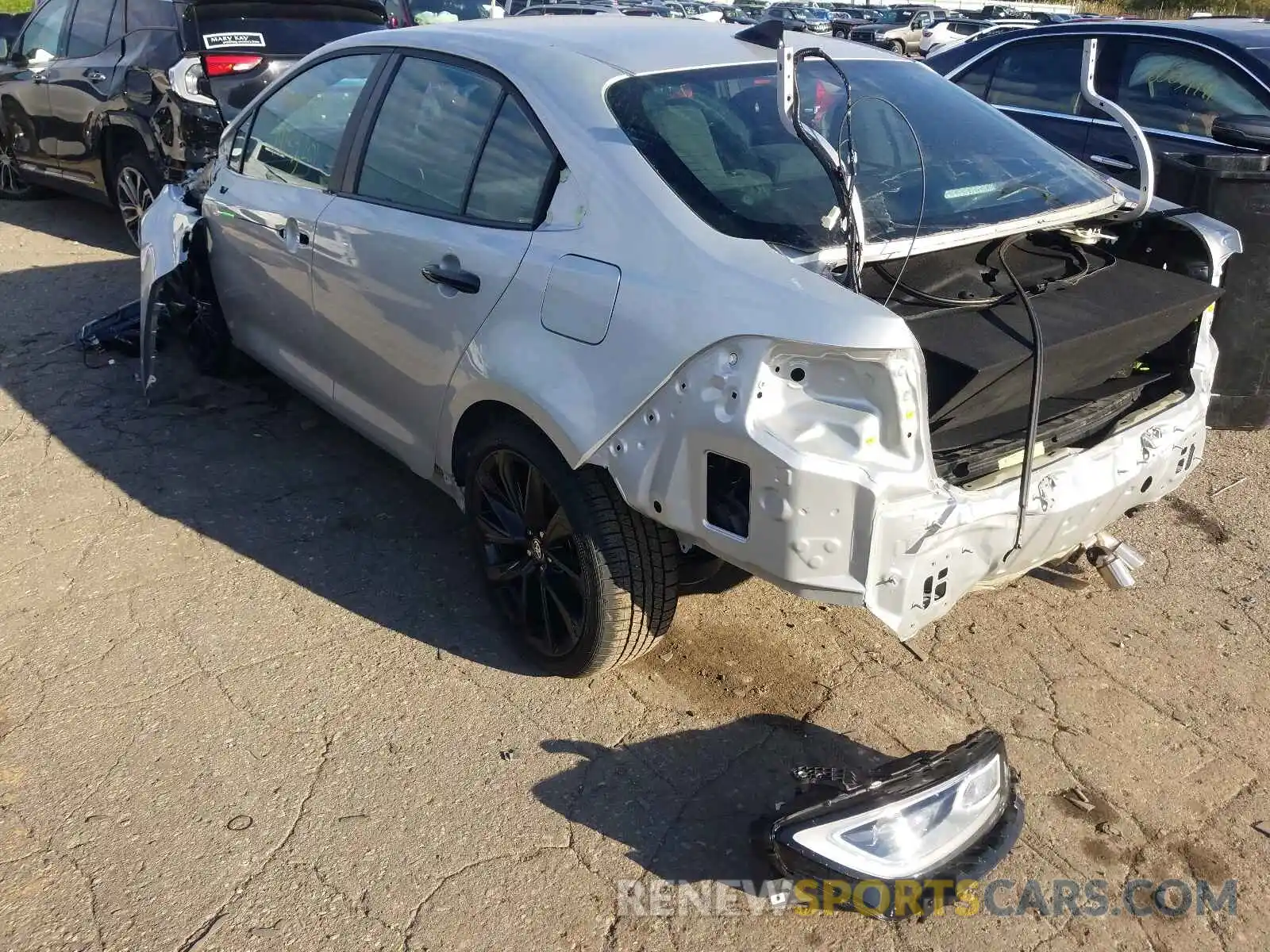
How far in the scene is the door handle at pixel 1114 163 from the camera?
17.0ft

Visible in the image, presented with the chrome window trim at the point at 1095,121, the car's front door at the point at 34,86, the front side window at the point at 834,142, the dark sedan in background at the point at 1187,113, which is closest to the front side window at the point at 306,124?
the front side window at the point at 834,142

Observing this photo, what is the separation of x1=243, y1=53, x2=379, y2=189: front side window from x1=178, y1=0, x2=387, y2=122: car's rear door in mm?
2440

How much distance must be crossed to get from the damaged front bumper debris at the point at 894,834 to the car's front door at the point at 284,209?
250 cm

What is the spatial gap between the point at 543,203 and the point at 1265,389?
292 centimetres

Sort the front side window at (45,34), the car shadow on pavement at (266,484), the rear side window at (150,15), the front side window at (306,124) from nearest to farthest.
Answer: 1. the car shadow on pavement at (266,484)
2. the front side window at (306,124)
3. the rear side window at (150,15)
4. the front side window at (45,34)

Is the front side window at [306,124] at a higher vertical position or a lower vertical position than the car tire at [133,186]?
higher

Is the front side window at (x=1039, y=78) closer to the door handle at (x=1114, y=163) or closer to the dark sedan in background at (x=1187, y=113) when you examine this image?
the dark sedan in background at (x=1187, y=113)

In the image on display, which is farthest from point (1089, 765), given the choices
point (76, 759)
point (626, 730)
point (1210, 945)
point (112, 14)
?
point (112, 14)

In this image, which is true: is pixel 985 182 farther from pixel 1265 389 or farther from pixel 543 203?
pixel 1265 389

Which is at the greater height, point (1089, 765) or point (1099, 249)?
point (1099, 249)

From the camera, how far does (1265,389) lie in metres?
4.08

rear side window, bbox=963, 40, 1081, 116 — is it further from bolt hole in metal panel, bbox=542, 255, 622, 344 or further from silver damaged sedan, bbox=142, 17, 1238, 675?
bolt hole in metal panel, bbox=542, 255, 622, 344

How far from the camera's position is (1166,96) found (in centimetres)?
565

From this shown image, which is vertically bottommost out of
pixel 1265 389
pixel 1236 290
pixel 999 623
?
pixel 999 623
